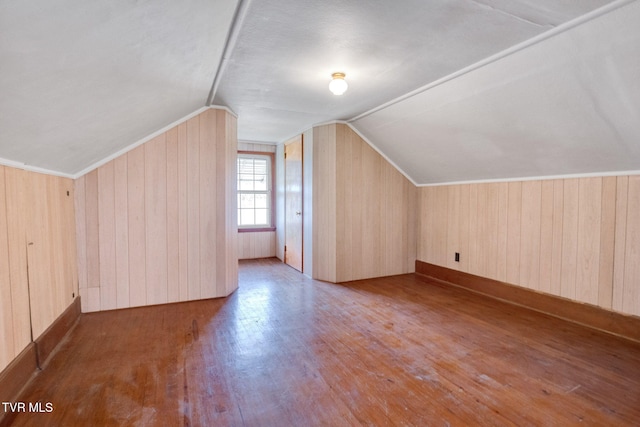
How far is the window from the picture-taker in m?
5.83

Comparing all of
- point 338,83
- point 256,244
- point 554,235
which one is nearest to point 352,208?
point 338,83

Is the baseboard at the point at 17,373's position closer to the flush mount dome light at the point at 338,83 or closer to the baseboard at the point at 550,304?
the flush mount dome light at the point at 338,83

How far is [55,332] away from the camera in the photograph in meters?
2.38

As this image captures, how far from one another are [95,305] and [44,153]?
5.78ft

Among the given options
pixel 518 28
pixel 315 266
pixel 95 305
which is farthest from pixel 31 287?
pixel 518 28

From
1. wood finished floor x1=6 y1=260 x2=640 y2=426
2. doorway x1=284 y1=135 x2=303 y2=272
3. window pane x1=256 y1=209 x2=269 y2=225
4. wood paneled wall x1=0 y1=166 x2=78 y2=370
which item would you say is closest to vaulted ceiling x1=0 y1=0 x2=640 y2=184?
wood paneled wall x1=0 y1=166 x2=78 y2=370

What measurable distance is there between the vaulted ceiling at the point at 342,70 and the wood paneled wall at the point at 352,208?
0.96 metres

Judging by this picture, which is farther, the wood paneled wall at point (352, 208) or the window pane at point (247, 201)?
the window pane at point (247, 201)

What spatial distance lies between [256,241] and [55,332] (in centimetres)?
364

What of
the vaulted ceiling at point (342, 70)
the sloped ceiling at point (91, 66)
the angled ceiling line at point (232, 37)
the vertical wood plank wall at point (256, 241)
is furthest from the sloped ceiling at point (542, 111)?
the vertical wood plank wall at point (256, 241)

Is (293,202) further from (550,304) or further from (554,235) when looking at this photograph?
(550,304)

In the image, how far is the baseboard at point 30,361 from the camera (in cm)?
167

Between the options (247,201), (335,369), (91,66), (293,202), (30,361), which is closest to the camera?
(91,66)

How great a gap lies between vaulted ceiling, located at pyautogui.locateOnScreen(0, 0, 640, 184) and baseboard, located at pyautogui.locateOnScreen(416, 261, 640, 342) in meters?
1.27
